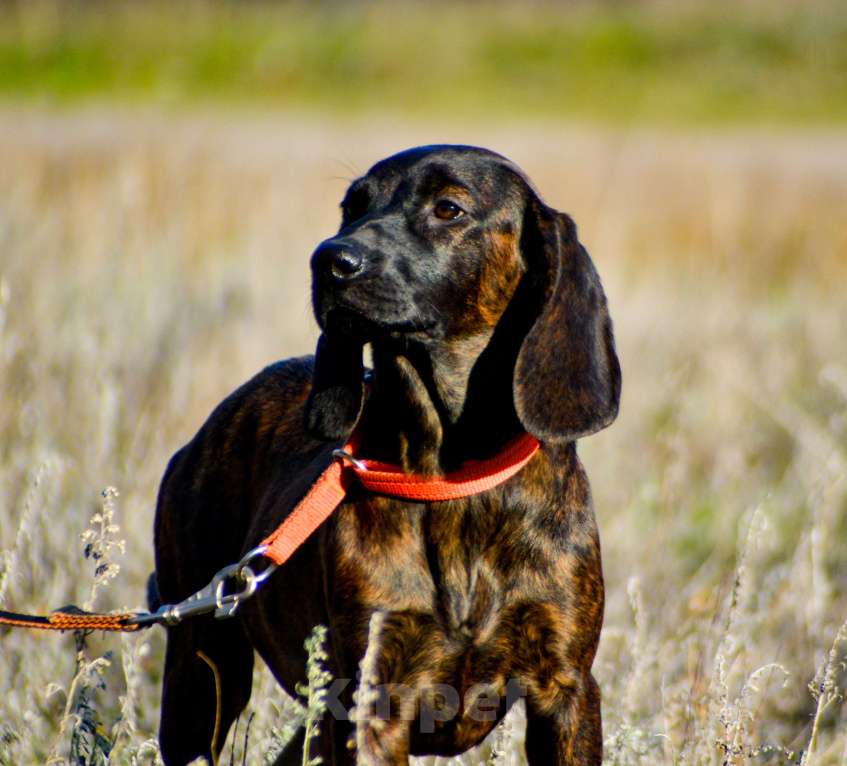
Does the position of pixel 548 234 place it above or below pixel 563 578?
above

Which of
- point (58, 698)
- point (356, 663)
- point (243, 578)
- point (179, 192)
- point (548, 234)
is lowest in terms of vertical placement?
point (58, 698)

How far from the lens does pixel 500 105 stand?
24.2m

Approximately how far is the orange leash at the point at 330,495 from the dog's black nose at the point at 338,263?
1.40ft

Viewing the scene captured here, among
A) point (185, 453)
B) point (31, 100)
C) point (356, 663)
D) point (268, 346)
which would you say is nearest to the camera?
point (356, 663)

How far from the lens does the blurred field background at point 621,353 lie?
3768mm

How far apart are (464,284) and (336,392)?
0.41 m

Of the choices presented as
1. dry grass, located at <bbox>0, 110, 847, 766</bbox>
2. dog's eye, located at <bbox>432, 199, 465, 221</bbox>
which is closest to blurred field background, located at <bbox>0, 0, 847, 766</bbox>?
dry grass, located at <bbox>0, 110, 847, 766</bbox>

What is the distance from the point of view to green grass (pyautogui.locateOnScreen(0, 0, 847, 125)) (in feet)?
71.3

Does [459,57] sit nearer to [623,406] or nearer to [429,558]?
[623,406]

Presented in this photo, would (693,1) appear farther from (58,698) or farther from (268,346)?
(58,698)

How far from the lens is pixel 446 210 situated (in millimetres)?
3186

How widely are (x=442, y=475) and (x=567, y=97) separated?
921 inches

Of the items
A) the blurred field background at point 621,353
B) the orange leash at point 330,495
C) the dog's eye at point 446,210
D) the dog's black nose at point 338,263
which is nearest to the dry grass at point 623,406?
the blurred field background at point 621,353

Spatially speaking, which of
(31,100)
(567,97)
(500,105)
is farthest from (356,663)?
(567,97)
